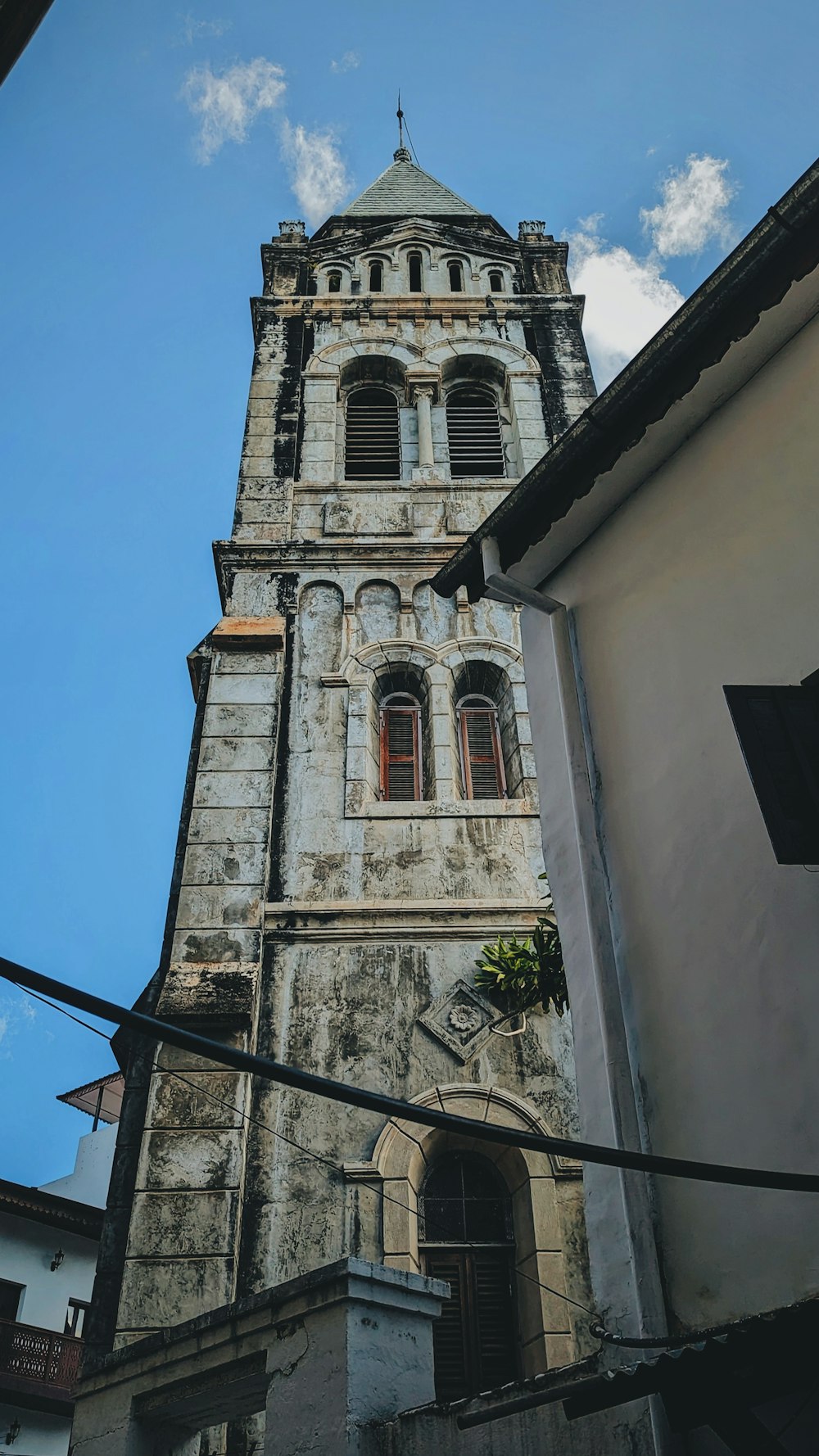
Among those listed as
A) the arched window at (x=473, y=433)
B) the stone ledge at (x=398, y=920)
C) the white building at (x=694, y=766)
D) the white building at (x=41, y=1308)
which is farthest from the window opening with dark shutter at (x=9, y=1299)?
the white building at (x=694, y=766)

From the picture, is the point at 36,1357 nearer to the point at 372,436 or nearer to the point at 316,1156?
the point at 316,1156

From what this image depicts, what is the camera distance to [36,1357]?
2055 centimetres

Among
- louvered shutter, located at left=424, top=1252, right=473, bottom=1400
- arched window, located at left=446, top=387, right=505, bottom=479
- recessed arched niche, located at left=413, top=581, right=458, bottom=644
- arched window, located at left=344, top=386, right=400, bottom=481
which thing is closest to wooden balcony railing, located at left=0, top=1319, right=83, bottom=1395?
louvered shutter, located at left=424, top=1252, right=473, bottom=1400

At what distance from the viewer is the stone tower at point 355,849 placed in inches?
375

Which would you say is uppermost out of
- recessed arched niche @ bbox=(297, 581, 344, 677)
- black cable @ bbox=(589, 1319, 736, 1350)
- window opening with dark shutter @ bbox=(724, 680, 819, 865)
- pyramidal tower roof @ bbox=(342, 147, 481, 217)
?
pyramidal tower roof @ bbox=(342, 147, 481, 217)

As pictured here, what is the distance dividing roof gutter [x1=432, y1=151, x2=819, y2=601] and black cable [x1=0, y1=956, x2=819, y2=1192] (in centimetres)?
430

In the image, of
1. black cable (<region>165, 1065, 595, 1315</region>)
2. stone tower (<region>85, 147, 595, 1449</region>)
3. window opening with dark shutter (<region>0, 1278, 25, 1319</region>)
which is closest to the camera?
stone tower (<region>85, 147, 595, 1449</region>)

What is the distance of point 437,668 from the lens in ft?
45.8

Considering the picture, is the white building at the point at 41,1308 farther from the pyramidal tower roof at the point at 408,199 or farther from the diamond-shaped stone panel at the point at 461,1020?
the pyramidal tower roof at the point at 408,199

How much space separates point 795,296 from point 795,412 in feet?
1.98

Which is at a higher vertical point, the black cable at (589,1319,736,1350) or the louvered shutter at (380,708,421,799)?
the louvered shutter at (380,708,421,799)

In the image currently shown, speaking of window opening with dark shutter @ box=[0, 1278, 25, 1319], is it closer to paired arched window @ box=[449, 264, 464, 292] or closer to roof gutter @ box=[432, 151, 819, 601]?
roof gutter @ box=[432, 151, 819, 601]

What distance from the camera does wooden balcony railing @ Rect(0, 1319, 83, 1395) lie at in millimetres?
20125

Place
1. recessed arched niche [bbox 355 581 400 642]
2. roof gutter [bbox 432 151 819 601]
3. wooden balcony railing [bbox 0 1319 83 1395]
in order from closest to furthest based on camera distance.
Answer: roof gutter [bbox 432 151 819 601], recessed arched niche [bbox 355 581 400 642], wooden balcony railing [bbox 0 1319 83 1395]
